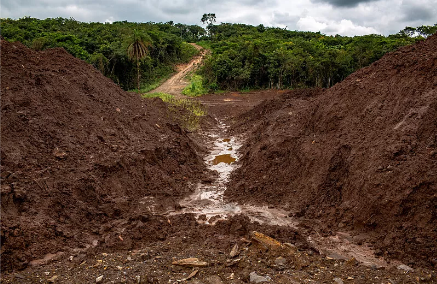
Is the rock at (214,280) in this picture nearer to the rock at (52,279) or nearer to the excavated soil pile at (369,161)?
the rock at (52,279)

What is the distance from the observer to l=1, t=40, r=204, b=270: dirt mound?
6.57 meters

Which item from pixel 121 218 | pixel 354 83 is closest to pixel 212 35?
pixel 354 83

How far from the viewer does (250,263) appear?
5270mm

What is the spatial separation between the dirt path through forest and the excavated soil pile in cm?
2209

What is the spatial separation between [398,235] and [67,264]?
6183mm

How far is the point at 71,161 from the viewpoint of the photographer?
28.5 feet

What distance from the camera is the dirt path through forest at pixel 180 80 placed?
117 ft

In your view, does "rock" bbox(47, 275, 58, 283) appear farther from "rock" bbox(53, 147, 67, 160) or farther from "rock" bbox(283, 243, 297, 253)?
"rock" bbox(53, 147, 67, 160)

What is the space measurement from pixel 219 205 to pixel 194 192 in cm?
124

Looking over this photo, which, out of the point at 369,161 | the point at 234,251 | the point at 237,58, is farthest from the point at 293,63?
the point at 234,251

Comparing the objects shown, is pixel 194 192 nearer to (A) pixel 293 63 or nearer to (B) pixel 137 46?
(B) pixel 137 46

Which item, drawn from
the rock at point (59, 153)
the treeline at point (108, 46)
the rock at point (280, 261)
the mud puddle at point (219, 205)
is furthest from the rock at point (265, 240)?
the treeline at point (108, 46)

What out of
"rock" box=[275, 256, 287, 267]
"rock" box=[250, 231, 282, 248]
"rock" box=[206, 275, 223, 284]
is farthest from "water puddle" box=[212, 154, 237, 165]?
"rock" box=[206, 275, 223, 284]

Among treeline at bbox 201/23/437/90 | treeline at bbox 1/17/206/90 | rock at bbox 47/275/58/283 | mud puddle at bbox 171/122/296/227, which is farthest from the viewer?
treeline at bbox 201/23/437/90
